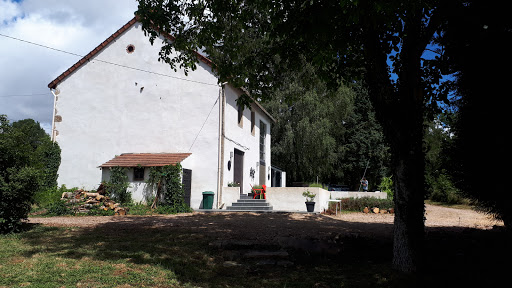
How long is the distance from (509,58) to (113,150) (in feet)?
56.8

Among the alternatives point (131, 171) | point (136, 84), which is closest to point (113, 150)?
point (131, 171)

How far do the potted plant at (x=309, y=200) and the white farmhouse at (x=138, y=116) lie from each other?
4205 mm

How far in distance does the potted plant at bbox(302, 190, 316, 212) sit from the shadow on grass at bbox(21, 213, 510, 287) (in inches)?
346

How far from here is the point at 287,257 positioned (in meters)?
6.69

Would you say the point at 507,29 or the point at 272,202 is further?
the point at 272,202

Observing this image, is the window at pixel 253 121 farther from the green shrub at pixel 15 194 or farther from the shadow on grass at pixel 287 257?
the green shrub at pixel 15 194

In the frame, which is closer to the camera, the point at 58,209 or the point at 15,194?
the point at 15,194

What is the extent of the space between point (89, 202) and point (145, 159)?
3322 mm

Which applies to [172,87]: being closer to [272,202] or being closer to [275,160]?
[272,202]

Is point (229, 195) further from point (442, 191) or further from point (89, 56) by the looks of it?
point (442, 191)

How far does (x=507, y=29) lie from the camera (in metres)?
6.74

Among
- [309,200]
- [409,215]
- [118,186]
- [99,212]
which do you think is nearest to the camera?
[409,215]

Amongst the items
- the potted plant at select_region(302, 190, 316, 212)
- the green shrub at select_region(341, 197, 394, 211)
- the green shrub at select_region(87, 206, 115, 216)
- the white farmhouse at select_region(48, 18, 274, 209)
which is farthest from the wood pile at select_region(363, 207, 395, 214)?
the green shrub at select_region(87, 206, 115, 216)

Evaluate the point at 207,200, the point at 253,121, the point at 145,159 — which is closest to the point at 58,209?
the point at 145,159
